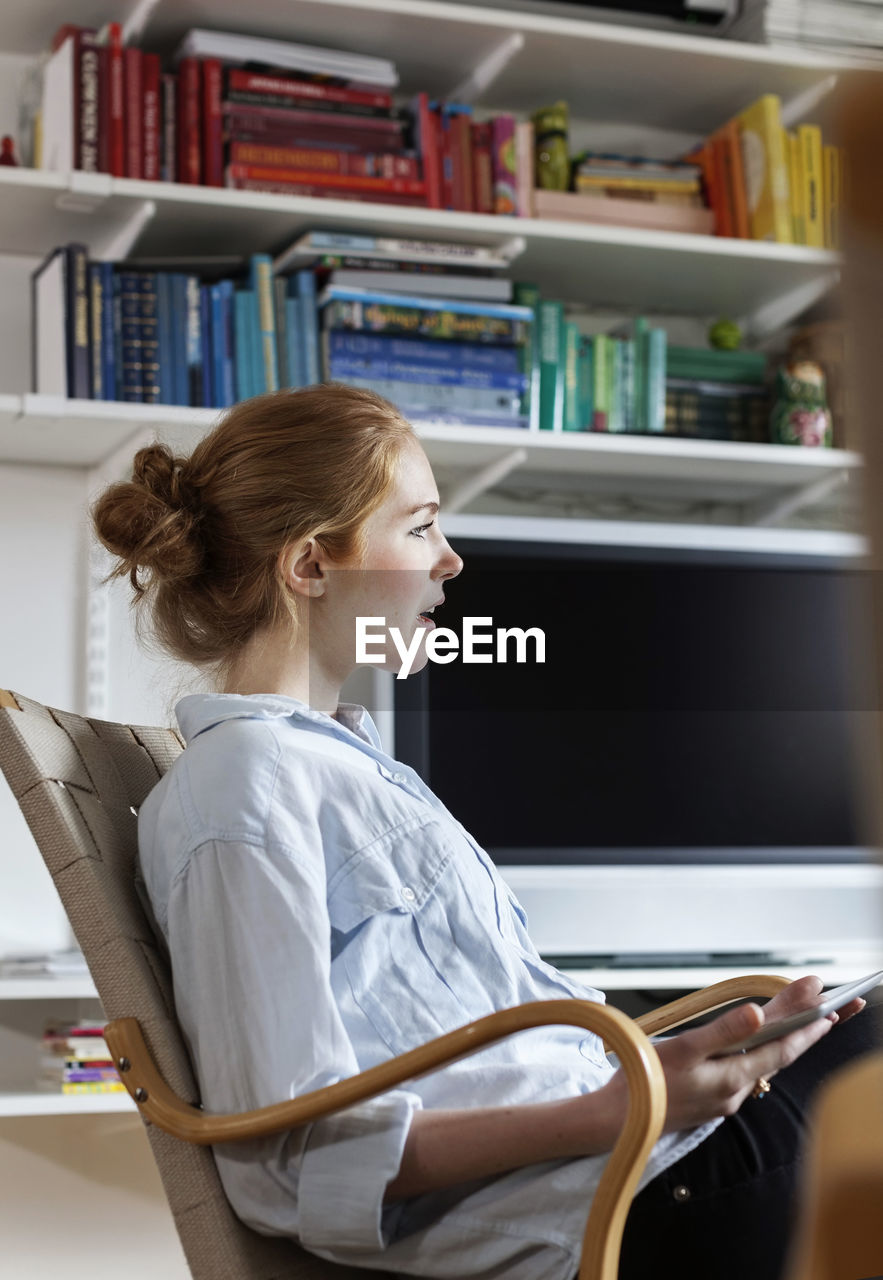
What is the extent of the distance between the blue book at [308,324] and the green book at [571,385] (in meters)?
0.45

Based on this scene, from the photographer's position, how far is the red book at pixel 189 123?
2203 mm

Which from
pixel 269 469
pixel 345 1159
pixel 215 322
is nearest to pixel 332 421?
pixel 269 469

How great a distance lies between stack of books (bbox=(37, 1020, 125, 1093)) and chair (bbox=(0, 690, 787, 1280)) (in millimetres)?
914

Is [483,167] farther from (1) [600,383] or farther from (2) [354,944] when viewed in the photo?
(2) [354,944]

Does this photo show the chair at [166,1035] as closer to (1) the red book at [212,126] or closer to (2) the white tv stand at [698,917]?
(2) the white tv stand at [698,917]

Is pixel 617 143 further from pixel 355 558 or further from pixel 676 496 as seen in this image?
pixel 355 558

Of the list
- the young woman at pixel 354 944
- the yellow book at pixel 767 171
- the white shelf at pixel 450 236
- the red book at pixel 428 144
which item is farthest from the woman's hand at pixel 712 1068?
the yellow book at pixel 767 171

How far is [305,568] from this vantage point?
4.03ft

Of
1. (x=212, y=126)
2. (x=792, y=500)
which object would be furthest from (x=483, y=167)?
(x=792, y=500)

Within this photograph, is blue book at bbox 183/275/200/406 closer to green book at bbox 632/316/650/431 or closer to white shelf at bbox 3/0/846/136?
white shelf at bbox 3/0/846/136

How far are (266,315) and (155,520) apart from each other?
1089mm

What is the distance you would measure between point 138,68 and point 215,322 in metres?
0.40

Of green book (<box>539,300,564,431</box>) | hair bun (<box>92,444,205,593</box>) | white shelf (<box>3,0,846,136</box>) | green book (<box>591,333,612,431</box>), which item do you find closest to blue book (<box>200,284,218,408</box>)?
white shelf (<box>3,0,846,136</box>)

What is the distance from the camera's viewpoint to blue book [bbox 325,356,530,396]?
7.39 ft
